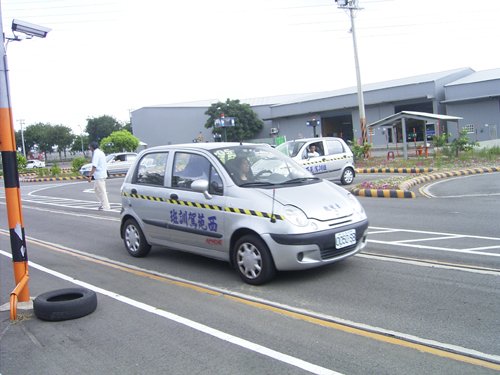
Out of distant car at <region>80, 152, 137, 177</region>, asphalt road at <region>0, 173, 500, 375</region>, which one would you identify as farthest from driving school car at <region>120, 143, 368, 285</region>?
distant car at <region>80, 152, 137, 177</region>

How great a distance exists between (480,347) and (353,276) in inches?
88.4

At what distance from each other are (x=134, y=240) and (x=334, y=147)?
10987mm

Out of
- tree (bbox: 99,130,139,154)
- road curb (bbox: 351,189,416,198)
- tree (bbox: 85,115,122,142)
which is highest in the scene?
tree (bbox: 85,115,122,142)

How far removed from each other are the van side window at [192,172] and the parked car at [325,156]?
32.2 ft

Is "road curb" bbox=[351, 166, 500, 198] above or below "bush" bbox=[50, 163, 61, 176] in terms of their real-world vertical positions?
below

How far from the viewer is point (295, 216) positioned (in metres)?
5.79

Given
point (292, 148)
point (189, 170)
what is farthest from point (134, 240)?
point (292, 148)

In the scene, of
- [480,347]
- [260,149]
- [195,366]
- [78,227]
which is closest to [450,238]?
[260,149]

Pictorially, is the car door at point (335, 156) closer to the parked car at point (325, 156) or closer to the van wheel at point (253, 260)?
the parked car at point (325, 156)

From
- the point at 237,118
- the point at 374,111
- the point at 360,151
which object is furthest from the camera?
the point at 237,118

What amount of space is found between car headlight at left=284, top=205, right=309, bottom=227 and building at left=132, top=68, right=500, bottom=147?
26377 mm

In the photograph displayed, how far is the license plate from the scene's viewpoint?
5.91 meters

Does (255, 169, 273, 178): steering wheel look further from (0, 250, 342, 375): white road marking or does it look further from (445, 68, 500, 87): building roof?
(445, 68, 500, 87): building roof

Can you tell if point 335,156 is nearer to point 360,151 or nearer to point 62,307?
point 360,151
